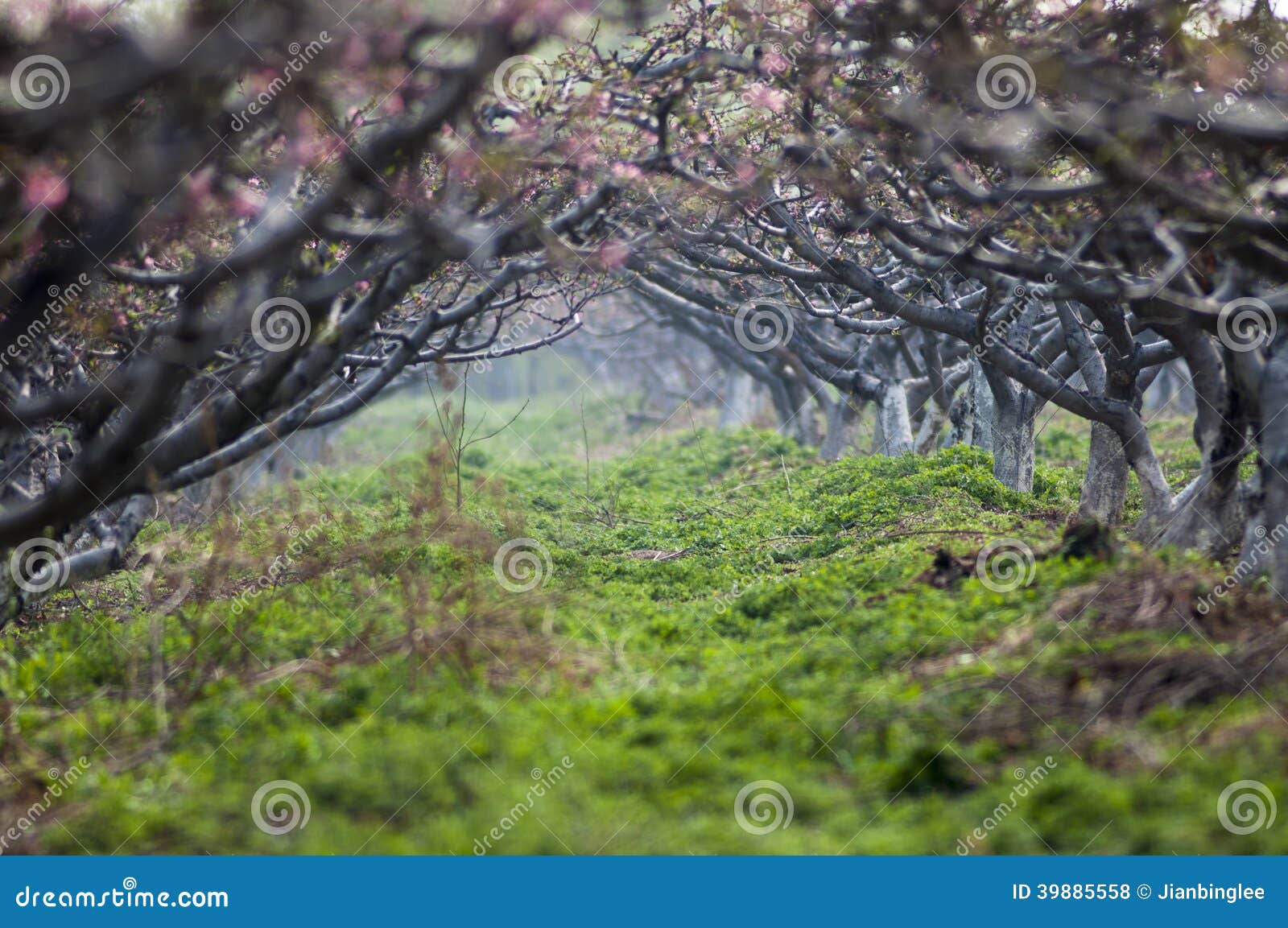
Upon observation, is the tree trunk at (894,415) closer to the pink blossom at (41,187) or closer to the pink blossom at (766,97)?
the pink blossom at (766,97)

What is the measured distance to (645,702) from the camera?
6.54m

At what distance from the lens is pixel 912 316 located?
36.8 feet

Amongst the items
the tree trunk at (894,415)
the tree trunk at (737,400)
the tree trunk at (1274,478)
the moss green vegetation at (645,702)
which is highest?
the tree trunk at (737,400)

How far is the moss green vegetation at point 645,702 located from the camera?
16.8ft

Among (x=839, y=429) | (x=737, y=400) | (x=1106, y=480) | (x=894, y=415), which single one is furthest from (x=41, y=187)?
(x=737, y=400)

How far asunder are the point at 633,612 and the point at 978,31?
Result: 5492 millimetres

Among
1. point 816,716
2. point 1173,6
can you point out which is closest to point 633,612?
point 816,716

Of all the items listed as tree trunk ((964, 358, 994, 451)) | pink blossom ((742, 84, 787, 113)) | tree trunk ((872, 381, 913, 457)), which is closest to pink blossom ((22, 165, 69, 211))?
pink blossom ((742, 84, 787, 113))

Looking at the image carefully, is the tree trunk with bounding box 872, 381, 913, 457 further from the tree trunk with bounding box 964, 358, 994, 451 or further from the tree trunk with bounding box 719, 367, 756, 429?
the tree trunk with bounding box 719, 367, 756, 429

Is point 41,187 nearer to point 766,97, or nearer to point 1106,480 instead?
point 766,97

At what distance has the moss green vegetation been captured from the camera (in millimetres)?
5133

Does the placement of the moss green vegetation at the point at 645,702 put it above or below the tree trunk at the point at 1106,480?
below

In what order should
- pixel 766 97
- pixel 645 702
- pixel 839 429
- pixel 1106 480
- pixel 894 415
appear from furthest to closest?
1. pixel 839 429
2. pixel 894 415
3. pixel 1106 480
4. pixel 766 97
5. pixel 645 702

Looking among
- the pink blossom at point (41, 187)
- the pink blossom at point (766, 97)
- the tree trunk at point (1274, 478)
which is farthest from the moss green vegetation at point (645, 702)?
the pink blossom at point (766, 97)
